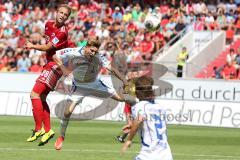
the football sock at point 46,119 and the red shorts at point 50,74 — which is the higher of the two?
the red shorts at point 50,74

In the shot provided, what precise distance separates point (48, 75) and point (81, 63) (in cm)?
75

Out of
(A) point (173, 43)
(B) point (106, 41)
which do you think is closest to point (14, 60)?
(B) point (106, 41)

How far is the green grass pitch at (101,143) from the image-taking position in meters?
15.2

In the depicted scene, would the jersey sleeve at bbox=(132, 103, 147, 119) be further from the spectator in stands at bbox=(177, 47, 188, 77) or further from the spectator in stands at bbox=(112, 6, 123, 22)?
the spectator in stands at bbox=(112, 6, 123, 22)

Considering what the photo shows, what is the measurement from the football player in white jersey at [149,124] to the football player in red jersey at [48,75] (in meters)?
5.57

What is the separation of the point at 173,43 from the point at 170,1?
329cm

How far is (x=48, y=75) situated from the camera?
16219mm

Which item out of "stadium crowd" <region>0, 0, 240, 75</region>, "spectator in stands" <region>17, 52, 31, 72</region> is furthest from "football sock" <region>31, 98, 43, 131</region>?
"spectator in stands" <region>17, 52, 31, 72</region>

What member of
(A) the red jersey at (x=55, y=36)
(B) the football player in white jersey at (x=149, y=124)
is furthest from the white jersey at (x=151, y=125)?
(A) the red jersey at (x=55, y=36)

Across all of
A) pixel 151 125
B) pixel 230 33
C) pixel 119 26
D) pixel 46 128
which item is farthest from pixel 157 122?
pixel 119 26

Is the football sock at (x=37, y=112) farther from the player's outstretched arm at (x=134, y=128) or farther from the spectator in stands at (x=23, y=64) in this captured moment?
the spectator in stands at (x=23, y=64)

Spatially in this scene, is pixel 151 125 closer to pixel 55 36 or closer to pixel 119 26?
pixel 55 36

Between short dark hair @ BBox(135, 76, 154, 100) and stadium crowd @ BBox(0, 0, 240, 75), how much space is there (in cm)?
2113

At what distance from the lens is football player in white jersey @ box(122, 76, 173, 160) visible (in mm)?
10406
